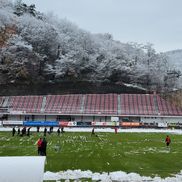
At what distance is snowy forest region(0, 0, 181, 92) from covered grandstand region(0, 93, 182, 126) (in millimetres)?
10488

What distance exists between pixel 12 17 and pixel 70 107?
45.4 metres

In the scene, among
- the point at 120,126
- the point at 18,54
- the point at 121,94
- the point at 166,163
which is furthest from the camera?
the point at 18,54

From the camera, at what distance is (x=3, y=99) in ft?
333

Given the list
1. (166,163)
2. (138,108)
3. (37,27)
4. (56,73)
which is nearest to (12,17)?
(37,27)

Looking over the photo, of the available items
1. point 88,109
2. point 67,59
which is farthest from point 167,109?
point 67,59

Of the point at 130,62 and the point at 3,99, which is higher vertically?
the point at 130,62

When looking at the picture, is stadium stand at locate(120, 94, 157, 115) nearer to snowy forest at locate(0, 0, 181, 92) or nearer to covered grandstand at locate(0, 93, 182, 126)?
covered grandstand at locate(0, 93, 182, 126)

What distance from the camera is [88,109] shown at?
3890 inches

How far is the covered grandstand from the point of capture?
96.9 metres

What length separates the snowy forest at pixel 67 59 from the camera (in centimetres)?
11425

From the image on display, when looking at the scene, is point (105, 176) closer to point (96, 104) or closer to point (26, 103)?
point (96, 104)

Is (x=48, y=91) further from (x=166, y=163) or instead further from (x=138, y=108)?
(x=166, y=163)

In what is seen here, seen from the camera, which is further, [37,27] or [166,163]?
[37,27]

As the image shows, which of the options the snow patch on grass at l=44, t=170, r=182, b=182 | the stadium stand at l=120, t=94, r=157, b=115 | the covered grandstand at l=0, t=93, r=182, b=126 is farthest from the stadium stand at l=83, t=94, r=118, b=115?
the snow patch on grass at l=44, t=170, r=182, b=182
